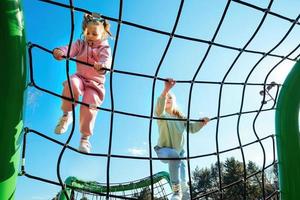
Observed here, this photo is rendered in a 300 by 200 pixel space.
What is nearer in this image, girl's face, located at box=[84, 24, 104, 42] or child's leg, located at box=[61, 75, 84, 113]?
child's leg, located at box=[61, 75, 84, 113]

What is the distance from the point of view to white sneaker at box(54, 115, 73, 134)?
1.52m

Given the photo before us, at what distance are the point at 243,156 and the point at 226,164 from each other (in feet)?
68.0

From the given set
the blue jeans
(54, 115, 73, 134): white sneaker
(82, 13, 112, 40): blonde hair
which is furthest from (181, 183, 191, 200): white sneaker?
(82, 13, 112, 40): blonde hair

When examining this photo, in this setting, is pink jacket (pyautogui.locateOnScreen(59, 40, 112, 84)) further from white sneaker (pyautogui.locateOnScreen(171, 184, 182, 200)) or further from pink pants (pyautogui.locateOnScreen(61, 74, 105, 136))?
white sneaker (pyautogui.locateOnScreen(171, 184, 182, 200))

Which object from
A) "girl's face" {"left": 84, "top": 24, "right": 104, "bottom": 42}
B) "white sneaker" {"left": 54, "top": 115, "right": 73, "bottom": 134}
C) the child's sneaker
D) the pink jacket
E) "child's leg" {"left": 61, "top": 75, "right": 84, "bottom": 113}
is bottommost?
the child's sneaker

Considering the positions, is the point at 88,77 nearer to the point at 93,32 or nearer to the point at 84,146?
the point at 93,32

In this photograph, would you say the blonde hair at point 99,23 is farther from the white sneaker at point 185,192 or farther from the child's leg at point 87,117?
the white sneaker at point 185,192

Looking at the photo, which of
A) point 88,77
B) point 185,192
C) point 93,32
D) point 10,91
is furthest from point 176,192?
point 10,91

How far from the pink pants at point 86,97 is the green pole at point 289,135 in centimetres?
83

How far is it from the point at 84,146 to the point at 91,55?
514mm

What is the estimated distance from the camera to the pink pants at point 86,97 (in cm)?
155

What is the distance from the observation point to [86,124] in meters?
1.56

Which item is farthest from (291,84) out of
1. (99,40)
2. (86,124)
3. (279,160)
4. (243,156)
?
(99,40)

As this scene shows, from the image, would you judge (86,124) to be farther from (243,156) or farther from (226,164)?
(226,164)
